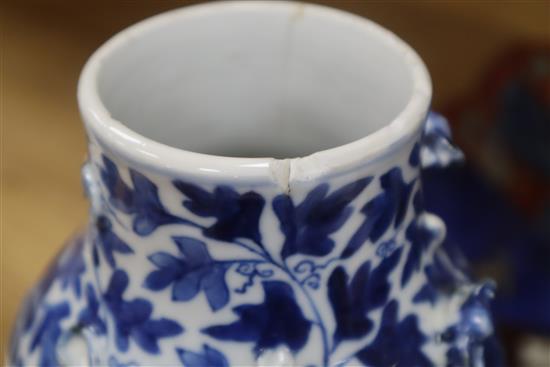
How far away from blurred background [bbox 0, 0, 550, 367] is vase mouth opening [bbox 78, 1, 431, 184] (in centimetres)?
35

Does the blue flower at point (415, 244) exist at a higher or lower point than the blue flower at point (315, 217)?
lower

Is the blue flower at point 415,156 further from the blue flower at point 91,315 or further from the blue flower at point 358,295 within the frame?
the blue flower at point 91,315

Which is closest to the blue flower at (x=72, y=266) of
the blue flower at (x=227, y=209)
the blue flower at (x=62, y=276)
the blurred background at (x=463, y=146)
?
the blue flower at (x=62, y=276)

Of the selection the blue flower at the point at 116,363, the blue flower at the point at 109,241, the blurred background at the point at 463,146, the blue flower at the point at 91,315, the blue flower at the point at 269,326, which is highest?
the blue flower at the point at 109,241

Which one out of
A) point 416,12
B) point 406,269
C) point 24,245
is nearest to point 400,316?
point 406,269

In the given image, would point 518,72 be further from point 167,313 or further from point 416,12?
point 167,313

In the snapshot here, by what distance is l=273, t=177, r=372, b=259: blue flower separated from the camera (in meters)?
0.31

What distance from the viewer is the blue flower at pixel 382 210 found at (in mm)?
332

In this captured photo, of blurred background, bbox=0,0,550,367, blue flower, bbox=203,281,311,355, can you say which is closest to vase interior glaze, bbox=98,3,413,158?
blue flower, bbox=203,281,311,355

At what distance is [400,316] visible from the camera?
1.20ft

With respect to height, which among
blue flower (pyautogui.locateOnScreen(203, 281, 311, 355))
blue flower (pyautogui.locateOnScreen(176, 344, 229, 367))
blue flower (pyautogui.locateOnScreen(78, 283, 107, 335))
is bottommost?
blue flower (pyautogui.locateOnScreen(78, 283, 107, 335))

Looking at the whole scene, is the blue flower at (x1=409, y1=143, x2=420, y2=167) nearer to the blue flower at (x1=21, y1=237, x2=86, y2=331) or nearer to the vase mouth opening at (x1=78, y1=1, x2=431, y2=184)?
the vase mouth opening at (x1=78, y1=1, x2=431, y2=184)

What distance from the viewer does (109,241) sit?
1.18 ft

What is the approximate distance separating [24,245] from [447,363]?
0.53 m
